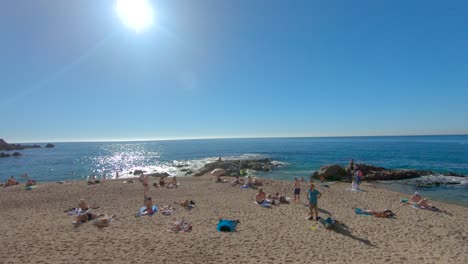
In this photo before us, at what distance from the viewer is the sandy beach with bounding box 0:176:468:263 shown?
820cm

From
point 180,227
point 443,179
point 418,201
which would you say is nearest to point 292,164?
point 443,179

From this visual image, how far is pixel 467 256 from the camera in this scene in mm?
8523

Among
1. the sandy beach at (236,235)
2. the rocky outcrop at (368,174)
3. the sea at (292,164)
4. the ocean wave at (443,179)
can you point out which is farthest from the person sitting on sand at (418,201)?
the ocean wave at (443,179)

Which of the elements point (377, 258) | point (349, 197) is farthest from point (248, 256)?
point (349, 197)

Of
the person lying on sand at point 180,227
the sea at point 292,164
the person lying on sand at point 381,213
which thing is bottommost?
the sea at point 292,164

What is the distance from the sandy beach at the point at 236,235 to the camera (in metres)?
8.20

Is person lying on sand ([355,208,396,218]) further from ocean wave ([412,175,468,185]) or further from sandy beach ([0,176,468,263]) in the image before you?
ocean wave ([412,175,468,185])

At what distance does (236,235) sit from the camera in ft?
32.9

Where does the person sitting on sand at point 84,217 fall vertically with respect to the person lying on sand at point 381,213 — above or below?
above

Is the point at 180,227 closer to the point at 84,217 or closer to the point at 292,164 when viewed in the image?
the point at 84,217

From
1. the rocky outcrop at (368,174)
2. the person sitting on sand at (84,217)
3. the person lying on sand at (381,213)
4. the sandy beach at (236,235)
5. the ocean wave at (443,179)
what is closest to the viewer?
the sandy beach at (236,235)

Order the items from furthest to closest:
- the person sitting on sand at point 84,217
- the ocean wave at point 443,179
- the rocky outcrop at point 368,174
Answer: the rocky outcrop at point 368,174 < the ocean wave at point 443,179 < the person sitting on sand at point 84,217

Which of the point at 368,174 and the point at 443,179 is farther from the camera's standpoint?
the point at 368,174

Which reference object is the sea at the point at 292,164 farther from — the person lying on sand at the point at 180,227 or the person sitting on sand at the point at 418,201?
the person lying on sand at the point at 180,227
